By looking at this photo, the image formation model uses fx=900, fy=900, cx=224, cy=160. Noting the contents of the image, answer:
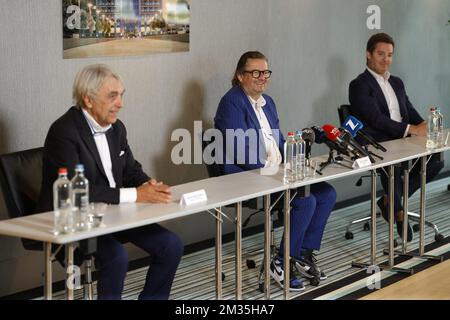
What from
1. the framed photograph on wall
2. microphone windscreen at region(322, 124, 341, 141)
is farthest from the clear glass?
microphone windscreen at region(322, 124, 341, 141)

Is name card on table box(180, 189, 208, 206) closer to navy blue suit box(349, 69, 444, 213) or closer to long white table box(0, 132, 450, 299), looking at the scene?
long white table box(0, 132, 450, 299)

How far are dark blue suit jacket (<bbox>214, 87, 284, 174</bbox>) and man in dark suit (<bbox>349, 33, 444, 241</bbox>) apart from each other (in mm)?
1255

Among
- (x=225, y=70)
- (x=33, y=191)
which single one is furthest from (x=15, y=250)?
(x=225, y=70)

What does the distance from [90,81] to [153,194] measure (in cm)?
64

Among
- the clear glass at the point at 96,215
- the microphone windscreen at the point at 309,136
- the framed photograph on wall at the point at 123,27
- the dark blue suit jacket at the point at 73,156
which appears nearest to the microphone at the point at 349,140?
the microphone windscreen at the point at 309,136

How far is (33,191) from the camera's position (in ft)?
15.2

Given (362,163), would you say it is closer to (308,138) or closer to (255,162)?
(308,138)

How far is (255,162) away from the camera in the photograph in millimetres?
5566

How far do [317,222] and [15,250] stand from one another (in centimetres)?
184

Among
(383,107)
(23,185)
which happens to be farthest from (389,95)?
(23,185)

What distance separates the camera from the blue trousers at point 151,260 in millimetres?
4199

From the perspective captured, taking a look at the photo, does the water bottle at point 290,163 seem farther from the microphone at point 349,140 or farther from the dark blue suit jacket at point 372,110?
the dark blue suit jacket at point 372,110

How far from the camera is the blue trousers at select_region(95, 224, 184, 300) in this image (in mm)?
4199
